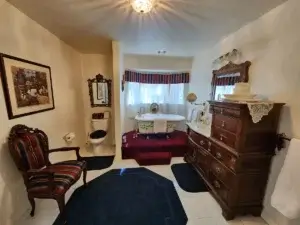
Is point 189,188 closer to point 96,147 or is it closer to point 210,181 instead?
point 210,181

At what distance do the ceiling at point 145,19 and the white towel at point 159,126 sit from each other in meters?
1.81

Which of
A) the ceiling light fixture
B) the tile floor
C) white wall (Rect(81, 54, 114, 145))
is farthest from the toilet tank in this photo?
the ceiling light fixture

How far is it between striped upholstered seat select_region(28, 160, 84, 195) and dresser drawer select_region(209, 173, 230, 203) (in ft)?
5.98

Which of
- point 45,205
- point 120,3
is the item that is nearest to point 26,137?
point 45,205

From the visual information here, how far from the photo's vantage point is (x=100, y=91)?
4.07 metres

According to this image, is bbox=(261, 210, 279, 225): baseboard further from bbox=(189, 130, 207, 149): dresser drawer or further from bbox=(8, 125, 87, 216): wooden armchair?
bbox=(8, 125, 87, 216): wooden armchair

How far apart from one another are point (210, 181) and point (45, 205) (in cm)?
227

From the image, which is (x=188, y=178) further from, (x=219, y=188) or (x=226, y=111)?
(x=226, y=111)

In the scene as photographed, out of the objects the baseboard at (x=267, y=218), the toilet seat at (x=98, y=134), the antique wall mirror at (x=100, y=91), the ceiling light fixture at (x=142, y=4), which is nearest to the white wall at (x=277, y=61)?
the baseboard at (x=267, y=218)

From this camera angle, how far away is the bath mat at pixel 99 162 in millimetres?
3113

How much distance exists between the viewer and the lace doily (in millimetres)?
1624

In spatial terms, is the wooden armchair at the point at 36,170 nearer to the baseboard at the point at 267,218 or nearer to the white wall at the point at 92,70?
the white wall at the point at 92,70

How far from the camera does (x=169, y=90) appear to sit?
4.81 meters

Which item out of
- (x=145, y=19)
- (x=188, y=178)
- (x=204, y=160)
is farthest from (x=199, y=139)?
(x=145, y=19)
